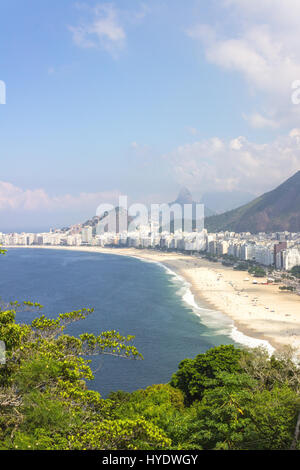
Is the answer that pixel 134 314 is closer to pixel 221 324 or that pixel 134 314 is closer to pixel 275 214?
pixel 221 324

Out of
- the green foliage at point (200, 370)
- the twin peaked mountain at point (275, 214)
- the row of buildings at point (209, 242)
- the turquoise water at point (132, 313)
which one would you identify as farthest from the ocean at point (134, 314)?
the twin peaked mountain at point (275, 214)

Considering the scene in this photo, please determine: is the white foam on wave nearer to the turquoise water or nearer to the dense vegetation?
the turquoise water

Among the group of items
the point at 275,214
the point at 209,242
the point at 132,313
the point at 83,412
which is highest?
the point at 275,214

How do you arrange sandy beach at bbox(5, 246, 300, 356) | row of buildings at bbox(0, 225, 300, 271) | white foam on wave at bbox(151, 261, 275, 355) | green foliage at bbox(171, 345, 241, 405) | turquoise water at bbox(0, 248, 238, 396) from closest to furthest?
green foliage at bbox(171, 345, 241, 405)
turquoise water at bbox(0, 248, 238, 396)
white foam on wave at bbox(151, 261, 275, 355)
sandy beach at bbox(5, 246, 300, 356)
row of buildings at bbox(0, 225, 300, 271)

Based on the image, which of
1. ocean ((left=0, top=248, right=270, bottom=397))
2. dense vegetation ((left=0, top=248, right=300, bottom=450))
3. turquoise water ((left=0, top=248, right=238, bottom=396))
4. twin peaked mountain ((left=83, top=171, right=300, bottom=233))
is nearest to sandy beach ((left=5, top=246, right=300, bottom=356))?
ocean ((left=0, top=248, right=270, bottom=397))

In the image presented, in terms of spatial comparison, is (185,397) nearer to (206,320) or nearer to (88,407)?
(88,407)

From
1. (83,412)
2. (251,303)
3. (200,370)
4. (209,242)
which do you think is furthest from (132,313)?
(209,242)

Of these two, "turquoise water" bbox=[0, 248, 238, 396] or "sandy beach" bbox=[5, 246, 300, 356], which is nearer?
"turquoise water" bbox=[0, 248, 238, 396]

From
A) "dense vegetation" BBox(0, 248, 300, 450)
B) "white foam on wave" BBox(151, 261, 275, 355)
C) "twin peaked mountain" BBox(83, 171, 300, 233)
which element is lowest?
"white foam on wave" BBox(151, 261, 275, 355)

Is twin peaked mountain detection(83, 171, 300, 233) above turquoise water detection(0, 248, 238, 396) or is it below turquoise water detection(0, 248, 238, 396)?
above
